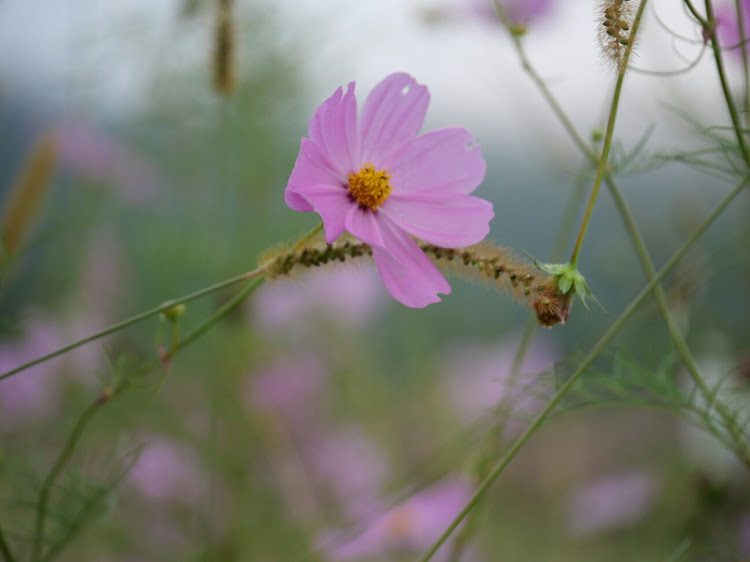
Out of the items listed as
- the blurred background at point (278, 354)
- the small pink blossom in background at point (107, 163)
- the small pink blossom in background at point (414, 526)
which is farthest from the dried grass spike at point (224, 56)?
the small pink blossom in background at point (107, 163)

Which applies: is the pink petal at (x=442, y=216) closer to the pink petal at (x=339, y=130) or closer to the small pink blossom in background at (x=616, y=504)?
the pink petal at (x=339, y=130)

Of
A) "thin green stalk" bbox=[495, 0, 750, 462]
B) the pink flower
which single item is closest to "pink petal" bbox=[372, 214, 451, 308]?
the pink flower

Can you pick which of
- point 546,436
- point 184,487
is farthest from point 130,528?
point 546,436

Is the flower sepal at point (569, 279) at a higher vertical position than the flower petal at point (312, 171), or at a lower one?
lower

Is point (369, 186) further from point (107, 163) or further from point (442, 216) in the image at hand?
point (107, 163)

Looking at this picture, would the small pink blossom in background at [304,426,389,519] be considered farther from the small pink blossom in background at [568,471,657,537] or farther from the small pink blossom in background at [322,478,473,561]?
the small pink blossom in background at [568,471,657,537]
